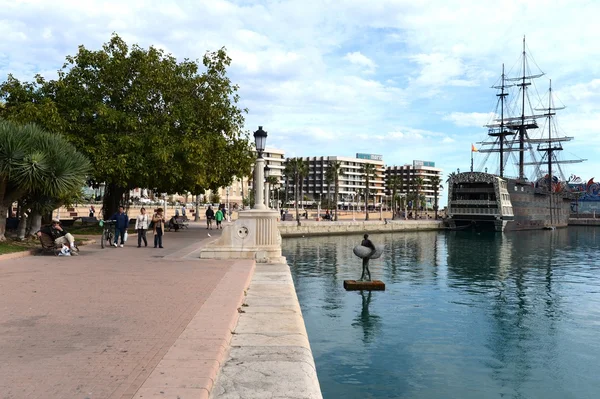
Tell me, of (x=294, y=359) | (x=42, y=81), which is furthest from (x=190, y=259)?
(x=42, y=81)

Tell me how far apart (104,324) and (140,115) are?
2391 centimetres

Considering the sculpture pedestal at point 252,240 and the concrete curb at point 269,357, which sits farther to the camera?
the sculpture pedestal at point 252,240

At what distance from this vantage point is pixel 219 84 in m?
31.8

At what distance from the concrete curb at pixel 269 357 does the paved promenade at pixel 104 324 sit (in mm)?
251

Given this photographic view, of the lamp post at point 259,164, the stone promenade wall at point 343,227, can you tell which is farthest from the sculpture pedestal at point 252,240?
the stone promenade wall at point 343,227

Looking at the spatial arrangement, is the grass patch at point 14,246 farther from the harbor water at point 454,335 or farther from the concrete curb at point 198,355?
the concrete curb at point 198,355

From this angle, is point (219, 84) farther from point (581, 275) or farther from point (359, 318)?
point (581, 275)

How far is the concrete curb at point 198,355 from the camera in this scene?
15.4ft

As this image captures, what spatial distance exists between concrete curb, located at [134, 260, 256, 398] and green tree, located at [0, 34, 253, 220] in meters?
18.9

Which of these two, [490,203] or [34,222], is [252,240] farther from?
[490,203]

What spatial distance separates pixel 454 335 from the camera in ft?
42.2

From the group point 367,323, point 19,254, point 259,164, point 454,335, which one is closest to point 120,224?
point 19,254

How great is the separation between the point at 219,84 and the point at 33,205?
14.3 meters

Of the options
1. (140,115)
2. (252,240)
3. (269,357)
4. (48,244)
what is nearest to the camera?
(269,357)
